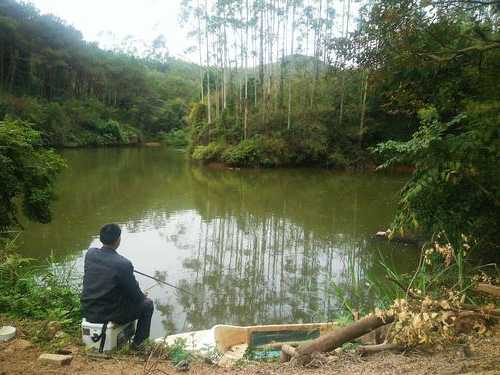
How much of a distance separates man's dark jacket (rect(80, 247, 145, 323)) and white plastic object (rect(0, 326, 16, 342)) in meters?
0.53

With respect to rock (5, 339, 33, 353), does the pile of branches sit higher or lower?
higher

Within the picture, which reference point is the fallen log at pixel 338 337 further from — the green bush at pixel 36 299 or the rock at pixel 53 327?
the green bush at pixel 36 299

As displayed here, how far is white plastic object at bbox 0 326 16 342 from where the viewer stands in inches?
122

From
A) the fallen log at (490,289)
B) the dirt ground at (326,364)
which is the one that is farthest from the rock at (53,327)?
the fallen log at (490,289)

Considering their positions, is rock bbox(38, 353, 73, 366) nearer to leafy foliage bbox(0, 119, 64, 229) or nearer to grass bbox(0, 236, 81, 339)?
grass bbox(0, 236, 81, 339)

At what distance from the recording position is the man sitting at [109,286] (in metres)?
3.12

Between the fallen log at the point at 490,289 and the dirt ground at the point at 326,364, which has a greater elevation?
the fallen log at the point at 490,289

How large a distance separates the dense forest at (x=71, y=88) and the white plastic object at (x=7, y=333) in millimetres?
27467

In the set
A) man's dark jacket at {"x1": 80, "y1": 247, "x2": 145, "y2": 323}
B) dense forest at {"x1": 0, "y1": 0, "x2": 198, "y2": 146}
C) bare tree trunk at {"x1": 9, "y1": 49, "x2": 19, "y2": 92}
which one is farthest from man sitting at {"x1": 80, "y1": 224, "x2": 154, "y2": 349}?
bare tree trunk at {"x1": 9, "y1": 49, "x2": 19, "y2": 92}

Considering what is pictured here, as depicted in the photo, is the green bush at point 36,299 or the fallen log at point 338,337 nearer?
the fallen log at point 338,337

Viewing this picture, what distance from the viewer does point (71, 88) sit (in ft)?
141

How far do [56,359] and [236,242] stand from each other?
20.5ft

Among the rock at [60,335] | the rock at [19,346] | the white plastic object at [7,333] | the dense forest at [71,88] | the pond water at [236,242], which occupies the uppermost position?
the dense forest at [71,88]

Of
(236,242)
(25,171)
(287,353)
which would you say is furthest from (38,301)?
(236,242)
